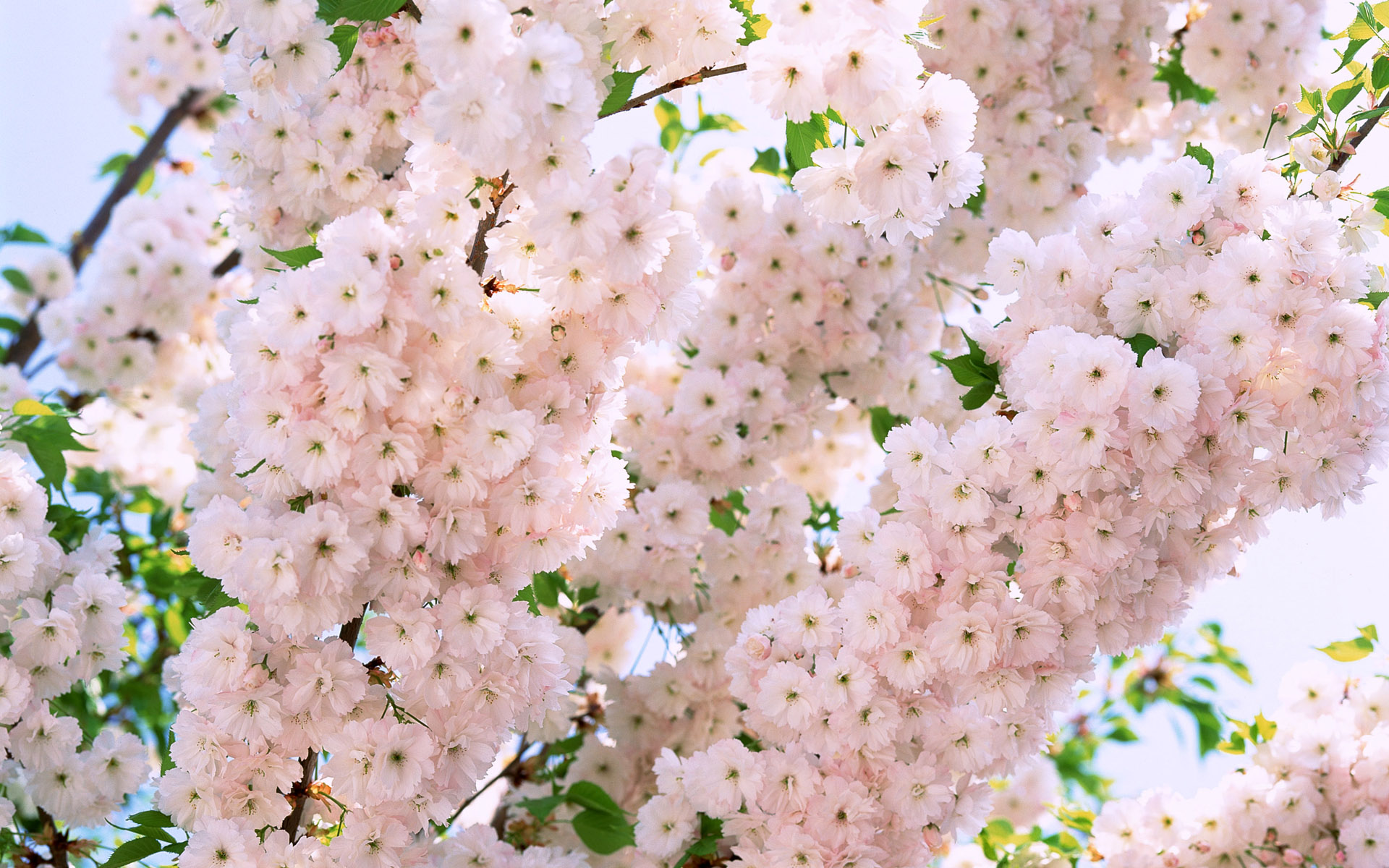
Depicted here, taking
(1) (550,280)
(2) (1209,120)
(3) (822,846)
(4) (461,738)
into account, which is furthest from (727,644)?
(2) (1209,120)

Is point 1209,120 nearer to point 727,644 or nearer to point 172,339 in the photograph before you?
point 727,644

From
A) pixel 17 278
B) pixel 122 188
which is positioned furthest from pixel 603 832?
pixel 122 188

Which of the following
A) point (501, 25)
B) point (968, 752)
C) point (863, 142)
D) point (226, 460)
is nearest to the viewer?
point (501, 25)

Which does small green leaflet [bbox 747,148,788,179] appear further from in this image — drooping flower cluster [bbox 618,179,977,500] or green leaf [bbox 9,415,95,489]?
green leaf [bbox 9,415,95,489]

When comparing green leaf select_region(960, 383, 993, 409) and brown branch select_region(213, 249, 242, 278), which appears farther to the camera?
brown branch select_region(213, 249, 242, 278)

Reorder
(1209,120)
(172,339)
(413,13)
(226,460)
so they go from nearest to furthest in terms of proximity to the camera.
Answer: (413,13) < (226,460) < (1209,120) < (172,339)

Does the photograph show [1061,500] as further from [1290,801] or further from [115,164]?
[115,164]

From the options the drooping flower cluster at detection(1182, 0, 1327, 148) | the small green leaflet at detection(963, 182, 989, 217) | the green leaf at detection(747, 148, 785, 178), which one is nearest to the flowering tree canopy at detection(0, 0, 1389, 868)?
the small green leaflet at detection(963, 182, 989, 217)

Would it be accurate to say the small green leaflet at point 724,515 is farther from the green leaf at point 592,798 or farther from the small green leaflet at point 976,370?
the small green leaflet at point 976,370
